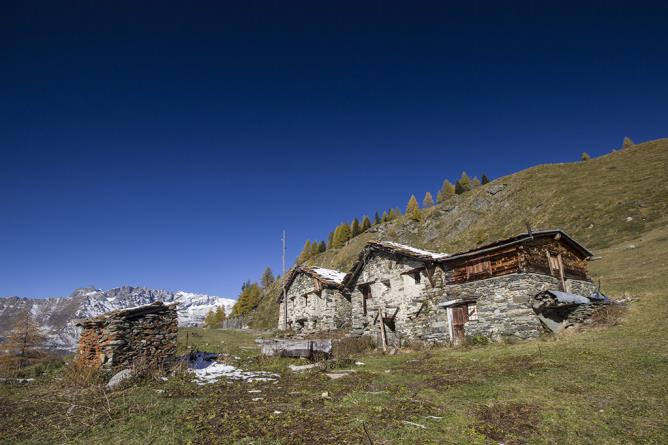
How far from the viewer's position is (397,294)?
2619 centimetres

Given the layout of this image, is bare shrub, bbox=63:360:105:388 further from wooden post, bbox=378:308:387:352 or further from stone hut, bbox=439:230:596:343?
stone hut, bbox=439:230:596:343

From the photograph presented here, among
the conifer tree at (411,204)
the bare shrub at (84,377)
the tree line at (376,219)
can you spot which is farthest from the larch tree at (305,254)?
the bare shrub at (84,377)

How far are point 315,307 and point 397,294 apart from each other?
11719 mm

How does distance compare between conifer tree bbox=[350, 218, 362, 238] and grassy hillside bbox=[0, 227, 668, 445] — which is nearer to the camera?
grassy hillside bbox=[0, 227, 668, 445]

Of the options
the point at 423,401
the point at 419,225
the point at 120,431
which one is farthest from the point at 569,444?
the point at 419,225

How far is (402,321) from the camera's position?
25312 millimetres

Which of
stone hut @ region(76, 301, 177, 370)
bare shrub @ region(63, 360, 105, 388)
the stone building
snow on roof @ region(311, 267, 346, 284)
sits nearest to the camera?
bare shrub @ region(63, 360, 105, 388)

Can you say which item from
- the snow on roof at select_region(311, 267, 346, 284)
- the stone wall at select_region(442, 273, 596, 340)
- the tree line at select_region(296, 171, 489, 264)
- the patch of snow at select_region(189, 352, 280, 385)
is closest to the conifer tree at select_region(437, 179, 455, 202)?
the tree line at select_region(296, 171, 489, 264)

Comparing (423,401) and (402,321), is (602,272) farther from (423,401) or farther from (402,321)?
(423,401)

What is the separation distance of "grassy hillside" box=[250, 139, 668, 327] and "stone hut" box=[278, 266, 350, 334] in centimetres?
2616

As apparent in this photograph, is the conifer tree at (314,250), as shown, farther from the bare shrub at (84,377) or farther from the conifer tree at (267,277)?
the bare shrub at (84,377)

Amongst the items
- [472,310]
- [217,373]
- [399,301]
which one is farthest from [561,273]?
[217,373]

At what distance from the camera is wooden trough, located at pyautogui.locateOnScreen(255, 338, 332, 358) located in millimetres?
17625

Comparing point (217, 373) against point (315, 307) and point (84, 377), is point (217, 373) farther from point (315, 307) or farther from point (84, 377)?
point (315, 307)
